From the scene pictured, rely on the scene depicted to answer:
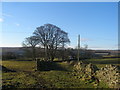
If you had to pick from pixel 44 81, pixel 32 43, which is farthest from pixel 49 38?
pixel 44 81

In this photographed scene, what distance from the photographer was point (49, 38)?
112ft

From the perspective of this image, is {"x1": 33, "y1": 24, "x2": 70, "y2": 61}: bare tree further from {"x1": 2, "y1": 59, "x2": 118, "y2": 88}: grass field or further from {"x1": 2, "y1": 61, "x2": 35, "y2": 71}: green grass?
{"x1": 2, "y1": 59, "x2": 118, "y2": 88}: grass field

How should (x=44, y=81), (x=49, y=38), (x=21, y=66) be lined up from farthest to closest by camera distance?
(x=49, y=38), (x=21, y=66), (x=44, y=81)

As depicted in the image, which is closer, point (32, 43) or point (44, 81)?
point (44, 81)

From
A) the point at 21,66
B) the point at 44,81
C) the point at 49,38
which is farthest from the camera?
the point at 49,38

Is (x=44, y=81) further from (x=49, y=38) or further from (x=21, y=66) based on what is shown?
(x=49, y=38)

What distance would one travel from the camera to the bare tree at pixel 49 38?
3388 centimetres

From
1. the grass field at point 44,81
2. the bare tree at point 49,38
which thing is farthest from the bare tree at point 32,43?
the grass field at point 44,81

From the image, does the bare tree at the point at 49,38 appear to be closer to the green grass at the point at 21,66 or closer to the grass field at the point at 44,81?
the green grass at the point at 21,66

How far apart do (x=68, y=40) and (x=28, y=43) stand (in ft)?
31.6

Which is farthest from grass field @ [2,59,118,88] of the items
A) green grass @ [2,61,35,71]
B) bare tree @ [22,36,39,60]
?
bare tree @ [22,36,39,60]

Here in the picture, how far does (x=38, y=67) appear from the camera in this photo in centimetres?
1945

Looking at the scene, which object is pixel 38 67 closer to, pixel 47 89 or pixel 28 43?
pixel 47 89

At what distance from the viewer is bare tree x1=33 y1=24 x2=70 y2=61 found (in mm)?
33875
